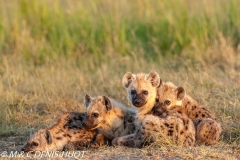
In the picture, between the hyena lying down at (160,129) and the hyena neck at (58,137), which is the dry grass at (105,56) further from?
the hyena lying down at (160,129)

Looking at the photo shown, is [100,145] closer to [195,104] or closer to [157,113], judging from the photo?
[157,113]

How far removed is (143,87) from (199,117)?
0.67m

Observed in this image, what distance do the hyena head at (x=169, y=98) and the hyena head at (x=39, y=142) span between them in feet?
3.81

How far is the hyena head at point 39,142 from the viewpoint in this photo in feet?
20.0

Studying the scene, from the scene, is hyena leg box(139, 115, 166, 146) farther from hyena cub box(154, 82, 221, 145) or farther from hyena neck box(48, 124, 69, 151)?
hyena neck box(48, 124, 69, 151)

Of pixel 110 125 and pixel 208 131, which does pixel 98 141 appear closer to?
pixel 110 125

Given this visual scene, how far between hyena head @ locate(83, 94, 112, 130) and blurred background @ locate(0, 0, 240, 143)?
160cm

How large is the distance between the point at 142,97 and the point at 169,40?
4.54 m

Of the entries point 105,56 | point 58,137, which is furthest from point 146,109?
point 105,56

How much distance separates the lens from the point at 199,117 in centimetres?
640

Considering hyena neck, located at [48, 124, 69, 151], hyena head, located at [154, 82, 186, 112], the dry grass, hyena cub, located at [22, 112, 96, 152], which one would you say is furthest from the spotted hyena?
the dry grass

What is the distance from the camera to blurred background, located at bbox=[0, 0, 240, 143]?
862cm

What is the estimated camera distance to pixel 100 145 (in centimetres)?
625

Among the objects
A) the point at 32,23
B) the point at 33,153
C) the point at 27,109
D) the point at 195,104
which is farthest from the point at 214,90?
the point at 32,23
